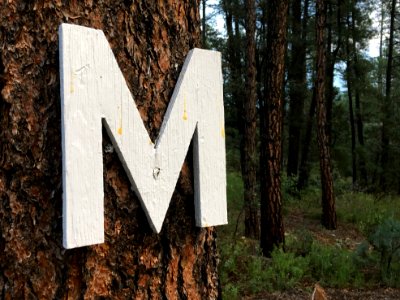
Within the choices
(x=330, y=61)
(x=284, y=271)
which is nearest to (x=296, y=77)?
(x=330, y=61)

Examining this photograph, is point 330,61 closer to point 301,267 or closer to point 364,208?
point 364,208

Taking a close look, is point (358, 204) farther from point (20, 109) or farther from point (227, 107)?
point (20, 109)

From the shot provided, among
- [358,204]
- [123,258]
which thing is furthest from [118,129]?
[358,204]

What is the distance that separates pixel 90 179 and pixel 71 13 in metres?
0.47

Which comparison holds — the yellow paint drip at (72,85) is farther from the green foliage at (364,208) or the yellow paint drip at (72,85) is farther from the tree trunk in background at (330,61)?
the tree trunk in background at (330,61)

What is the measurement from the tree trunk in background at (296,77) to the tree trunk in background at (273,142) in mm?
9863

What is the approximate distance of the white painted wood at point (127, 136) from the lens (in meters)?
1.26

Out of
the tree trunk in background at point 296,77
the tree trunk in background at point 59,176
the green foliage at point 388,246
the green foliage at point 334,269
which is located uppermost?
the tree trunk in background at point 296,77

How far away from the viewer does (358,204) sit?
44.1ft

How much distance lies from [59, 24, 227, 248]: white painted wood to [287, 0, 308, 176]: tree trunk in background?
53.0 feet

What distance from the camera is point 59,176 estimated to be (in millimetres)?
1278

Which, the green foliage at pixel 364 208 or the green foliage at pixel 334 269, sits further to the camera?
the green foliage at pixel 364 208

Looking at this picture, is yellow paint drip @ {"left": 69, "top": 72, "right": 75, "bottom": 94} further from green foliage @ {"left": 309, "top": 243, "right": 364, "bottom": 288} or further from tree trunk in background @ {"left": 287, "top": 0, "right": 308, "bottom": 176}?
tree trunk in background @ {"left": 287, "top": 0, "right": 308, "bottom": 176}

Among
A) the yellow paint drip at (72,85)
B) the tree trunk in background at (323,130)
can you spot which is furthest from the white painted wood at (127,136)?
the tree trunk in background at (323,130)
